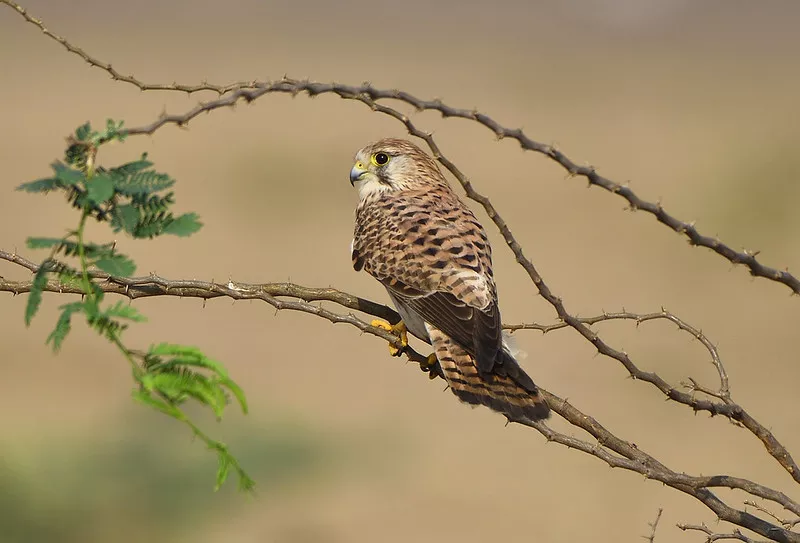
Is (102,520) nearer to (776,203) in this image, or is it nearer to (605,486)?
(605,486)

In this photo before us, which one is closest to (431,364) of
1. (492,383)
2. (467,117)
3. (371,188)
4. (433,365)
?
(433,365)

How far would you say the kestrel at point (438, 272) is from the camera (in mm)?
3947

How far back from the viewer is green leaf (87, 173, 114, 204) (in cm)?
190

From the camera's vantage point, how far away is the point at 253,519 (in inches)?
389

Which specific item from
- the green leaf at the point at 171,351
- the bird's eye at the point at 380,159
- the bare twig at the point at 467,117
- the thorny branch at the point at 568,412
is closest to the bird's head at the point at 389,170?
the bird's eye at the point at 380,159

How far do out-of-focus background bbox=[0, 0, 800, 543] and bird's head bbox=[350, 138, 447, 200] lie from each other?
1.05 m

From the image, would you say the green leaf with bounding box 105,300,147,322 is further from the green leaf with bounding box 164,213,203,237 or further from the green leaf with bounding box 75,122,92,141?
the green leaf with bounding box 75,122,92,141

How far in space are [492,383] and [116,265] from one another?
2123mm

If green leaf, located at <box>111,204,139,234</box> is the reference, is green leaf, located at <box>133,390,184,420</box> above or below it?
below

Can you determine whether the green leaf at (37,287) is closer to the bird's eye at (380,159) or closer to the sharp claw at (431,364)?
the sharp claw at (431,364)

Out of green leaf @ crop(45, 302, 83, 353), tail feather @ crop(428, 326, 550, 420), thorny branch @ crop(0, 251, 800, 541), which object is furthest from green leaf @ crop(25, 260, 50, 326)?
tail feather @ crop(428, 326, 550, 420)

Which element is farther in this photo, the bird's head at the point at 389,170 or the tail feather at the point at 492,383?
the bird's head at the point at 389,170

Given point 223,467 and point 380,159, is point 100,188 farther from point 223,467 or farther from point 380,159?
point 380,159

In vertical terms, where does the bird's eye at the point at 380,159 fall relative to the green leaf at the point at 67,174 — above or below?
above
